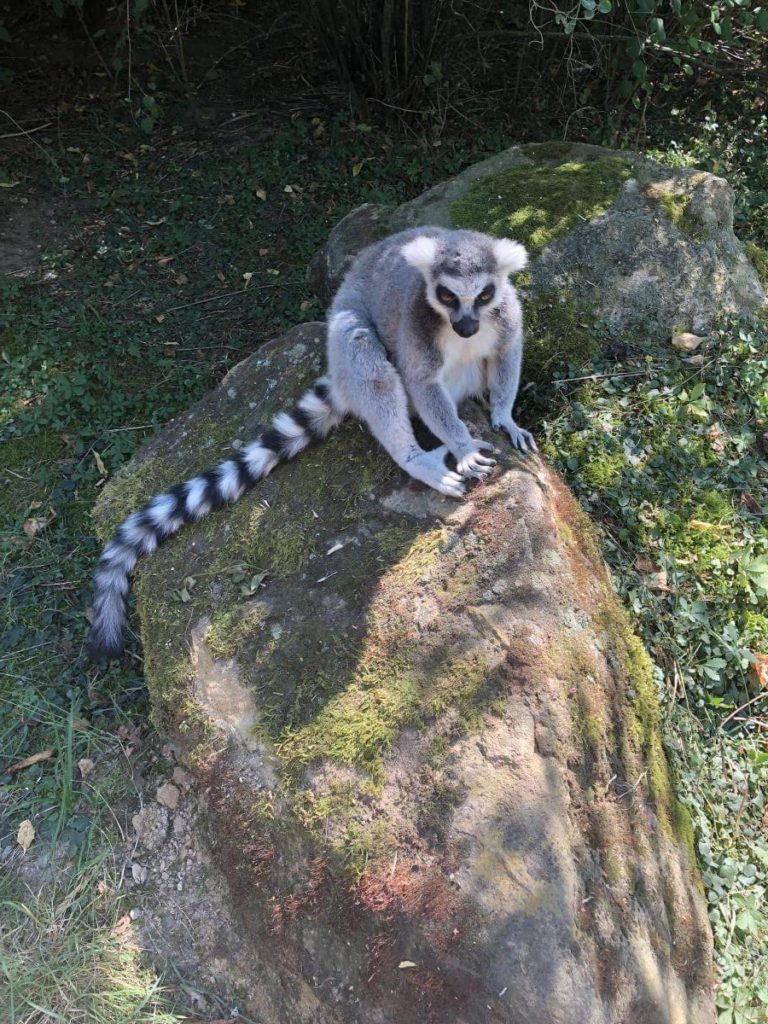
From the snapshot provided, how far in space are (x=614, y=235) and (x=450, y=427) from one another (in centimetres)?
238

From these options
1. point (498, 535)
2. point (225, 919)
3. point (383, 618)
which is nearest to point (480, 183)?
point (498, 535)

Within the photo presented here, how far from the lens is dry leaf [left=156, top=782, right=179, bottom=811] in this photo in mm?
3533

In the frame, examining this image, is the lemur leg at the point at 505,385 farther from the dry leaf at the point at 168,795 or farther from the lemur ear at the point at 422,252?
the dry leaf at the point at 168,795

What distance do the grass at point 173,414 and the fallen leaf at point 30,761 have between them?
0.05 metres

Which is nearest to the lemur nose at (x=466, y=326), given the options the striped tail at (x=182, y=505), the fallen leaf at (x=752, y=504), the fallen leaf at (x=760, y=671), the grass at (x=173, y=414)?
the striped tail at (x=182, y=505)

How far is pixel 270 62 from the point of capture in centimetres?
845

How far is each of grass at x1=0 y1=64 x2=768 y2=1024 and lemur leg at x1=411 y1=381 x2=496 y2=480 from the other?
2.87ft

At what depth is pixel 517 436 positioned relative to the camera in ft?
12.6

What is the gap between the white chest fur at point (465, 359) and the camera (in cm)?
369

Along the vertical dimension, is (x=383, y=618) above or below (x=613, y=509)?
above

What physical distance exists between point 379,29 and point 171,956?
25.1 ft

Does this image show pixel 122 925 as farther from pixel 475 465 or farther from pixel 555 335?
pixel 555 335

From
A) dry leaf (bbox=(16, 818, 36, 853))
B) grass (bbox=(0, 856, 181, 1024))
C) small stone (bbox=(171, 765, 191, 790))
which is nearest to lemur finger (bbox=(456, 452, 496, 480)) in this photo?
small stone (bbox=(171, 765, 191, 790))

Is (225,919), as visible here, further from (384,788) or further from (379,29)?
(379,29)
